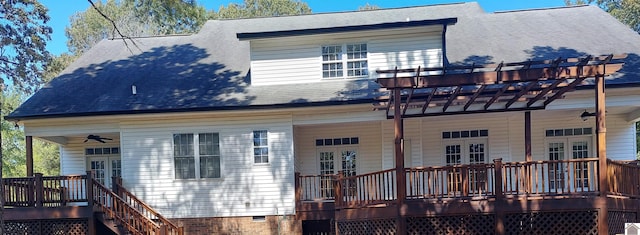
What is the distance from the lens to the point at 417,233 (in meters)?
Answer: 10.2

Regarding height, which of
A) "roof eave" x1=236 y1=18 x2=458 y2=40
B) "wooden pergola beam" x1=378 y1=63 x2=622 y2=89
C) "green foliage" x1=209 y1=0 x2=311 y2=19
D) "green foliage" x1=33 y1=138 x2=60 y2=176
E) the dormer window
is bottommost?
"green foliage" x1=33 y1=138 x2=60 y2=176

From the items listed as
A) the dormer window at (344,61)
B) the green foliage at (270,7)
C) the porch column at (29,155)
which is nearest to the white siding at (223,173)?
the dormer window at (344,61)

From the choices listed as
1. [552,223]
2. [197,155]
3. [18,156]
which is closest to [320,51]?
[197,155]

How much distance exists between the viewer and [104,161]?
16.2 meters

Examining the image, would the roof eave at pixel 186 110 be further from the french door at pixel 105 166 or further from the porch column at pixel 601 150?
the porch column at pixel 601 150

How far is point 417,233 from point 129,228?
6.96 metres

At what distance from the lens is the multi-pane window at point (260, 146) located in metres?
13.8

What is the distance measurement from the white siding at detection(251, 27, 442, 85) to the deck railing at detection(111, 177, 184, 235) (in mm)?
4595

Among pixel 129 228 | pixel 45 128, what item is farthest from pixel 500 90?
pixel 45 128

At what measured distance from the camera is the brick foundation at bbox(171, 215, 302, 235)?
535 inches

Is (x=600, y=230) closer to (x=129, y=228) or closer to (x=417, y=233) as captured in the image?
(x=417, y=233)

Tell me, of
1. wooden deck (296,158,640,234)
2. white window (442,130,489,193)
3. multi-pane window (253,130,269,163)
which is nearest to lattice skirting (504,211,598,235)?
wooden deck (296,158,640,234)

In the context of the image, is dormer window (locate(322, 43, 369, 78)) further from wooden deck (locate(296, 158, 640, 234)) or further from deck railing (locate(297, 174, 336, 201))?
wooden deck (locate(296, 158, 640, 234))

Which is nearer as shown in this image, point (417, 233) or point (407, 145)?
point (417, 233)
